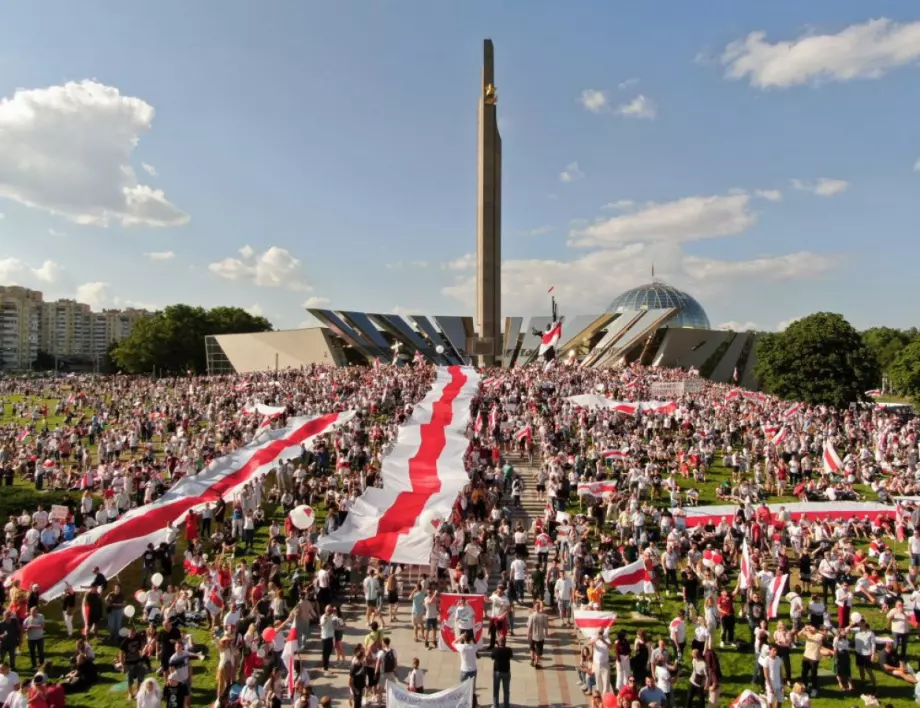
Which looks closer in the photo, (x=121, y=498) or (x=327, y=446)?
(x=121, y=498)

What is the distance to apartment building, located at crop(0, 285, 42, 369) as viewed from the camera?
415ft

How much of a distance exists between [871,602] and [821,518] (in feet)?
13.5

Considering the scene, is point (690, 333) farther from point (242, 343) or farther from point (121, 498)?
point (121, 498)

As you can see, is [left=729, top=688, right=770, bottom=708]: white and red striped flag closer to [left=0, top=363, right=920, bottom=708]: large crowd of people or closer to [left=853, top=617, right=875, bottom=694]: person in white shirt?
[left=0, top=363, right=920, bottom=708]: large crowd of people

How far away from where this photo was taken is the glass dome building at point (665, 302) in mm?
84625

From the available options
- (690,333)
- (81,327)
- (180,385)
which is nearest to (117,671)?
(180,385)

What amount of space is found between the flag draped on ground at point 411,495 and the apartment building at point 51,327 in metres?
134

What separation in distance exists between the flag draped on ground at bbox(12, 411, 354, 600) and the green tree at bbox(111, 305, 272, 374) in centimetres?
5929

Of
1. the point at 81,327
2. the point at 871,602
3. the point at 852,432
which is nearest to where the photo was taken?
the point at 871,602

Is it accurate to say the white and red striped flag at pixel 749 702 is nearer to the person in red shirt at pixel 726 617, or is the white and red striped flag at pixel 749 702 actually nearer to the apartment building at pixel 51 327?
the person in red shirt at pixel 726 617

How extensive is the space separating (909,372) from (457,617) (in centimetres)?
3751

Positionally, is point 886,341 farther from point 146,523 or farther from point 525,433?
point 146,523

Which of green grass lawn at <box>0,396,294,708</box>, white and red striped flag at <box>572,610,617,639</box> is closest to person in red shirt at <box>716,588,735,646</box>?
white and red striped flag at <box>572,610,617,639</box>

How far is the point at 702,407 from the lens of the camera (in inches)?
1096
